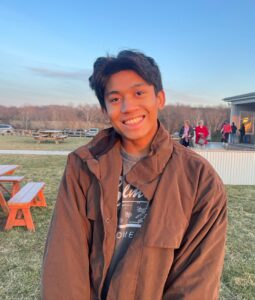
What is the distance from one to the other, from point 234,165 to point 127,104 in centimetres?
877

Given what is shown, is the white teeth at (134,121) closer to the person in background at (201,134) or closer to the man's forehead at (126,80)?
the man's forehead at (126,80)

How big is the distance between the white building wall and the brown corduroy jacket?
8110 mm

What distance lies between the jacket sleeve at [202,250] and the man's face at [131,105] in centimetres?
35

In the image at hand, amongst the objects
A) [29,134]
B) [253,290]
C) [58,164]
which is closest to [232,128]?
[58,164]

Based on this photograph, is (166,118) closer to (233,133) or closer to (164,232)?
(233,133)

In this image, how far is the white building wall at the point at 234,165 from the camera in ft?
30.6

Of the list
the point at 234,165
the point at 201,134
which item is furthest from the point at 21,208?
the point at 201,134

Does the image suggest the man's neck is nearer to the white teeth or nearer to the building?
the white teeth

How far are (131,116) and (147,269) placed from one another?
636mm


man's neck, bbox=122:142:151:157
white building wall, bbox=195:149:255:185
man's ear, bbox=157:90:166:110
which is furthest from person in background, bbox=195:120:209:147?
man's neck, bbox=122:142:151:157

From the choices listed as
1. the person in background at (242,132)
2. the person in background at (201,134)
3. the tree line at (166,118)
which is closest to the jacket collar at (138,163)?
the person in background at (201,134)

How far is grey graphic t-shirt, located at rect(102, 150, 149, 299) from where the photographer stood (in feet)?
4.46

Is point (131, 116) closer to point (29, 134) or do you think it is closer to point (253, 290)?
point (253, 290)

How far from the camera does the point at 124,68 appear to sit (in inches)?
56.7
